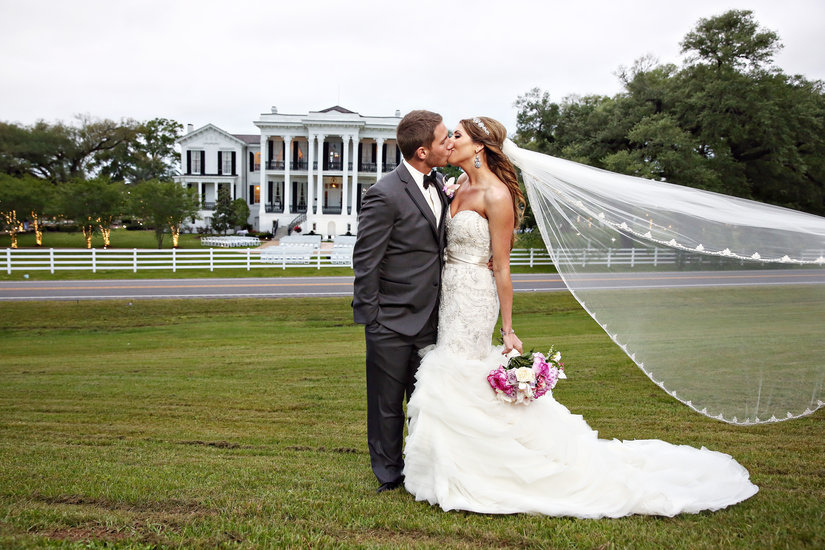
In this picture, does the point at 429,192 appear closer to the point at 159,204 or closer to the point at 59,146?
the point at 159,204

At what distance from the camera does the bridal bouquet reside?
3.58 meters

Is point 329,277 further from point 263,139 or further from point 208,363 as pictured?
point 263,139

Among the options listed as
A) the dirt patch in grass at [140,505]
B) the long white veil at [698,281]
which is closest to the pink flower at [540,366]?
the long white veil at [698,281]

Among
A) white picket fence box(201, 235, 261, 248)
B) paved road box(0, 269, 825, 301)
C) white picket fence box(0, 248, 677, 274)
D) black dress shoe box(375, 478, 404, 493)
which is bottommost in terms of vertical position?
paved road box(0, 269, 825, 301)

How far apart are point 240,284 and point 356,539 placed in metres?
18.8

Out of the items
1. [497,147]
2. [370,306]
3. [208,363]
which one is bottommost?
[208,363]

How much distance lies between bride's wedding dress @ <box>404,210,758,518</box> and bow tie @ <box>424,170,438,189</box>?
29 centimetres

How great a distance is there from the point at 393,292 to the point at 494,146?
121cm

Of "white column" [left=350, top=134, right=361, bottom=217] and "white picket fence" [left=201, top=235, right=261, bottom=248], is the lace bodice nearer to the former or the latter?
"white picket fence" [left=201, top=235, right=261, bottom=248]

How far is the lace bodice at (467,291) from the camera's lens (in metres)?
3.85

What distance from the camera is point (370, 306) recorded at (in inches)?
147

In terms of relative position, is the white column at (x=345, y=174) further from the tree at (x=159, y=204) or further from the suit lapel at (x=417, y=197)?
the suit lapel at (x=417, y=197)

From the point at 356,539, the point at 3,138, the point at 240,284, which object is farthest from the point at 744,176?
the point at 3,138

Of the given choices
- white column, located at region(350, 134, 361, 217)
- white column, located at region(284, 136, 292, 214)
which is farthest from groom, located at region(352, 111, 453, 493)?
white column, located at region(284, 136, 292, 214)
